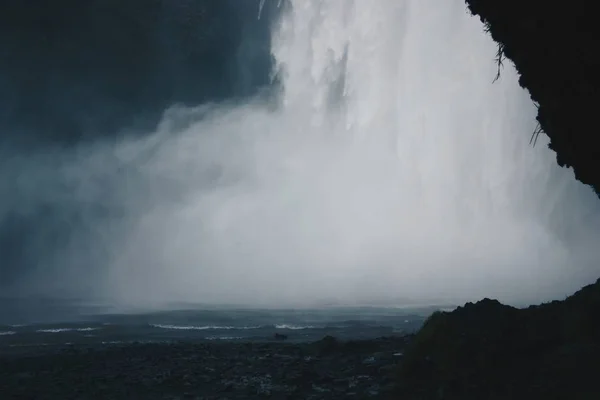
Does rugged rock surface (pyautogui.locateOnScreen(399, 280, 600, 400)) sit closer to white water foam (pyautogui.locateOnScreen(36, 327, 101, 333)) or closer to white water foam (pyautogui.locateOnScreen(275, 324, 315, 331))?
white water foam (pyautogui.locateOnScreen(275, 324, 315, 331))

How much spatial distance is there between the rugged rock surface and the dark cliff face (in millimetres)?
4161

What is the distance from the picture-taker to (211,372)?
73.7 ft

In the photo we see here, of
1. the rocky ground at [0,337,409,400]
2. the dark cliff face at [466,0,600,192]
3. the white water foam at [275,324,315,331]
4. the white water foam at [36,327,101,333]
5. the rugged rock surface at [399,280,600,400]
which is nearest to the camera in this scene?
the dark cliff face at [466,0,600,192]

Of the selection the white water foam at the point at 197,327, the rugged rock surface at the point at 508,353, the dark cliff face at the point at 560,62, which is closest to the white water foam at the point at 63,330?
the white water foam at the point at 197,327

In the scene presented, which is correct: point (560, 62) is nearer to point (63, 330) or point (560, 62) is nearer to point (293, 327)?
point (293, 327)

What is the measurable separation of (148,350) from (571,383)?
78.2 ft

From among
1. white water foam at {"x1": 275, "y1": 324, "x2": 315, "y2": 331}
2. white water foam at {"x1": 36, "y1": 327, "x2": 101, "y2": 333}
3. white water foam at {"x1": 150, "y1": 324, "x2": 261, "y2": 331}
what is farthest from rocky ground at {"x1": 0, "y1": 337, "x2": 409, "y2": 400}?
white water foam at {"x1": 36, "y1": 327, "x2": 101, "y2": 333}

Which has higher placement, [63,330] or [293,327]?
[63,330]

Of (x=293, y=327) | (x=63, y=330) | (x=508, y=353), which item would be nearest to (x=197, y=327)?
(x=293, y=327)

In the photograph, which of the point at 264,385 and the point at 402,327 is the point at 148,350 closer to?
the point at 264,385

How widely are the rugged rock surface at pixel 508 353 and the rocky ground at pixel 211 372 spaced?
1.41 m

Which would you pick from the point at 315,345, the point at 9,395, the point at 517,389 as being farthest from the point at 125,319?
the point at 517,389

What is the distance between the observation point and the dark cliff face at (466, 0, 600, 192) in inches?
481

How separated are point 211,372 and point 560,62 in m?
16.3
